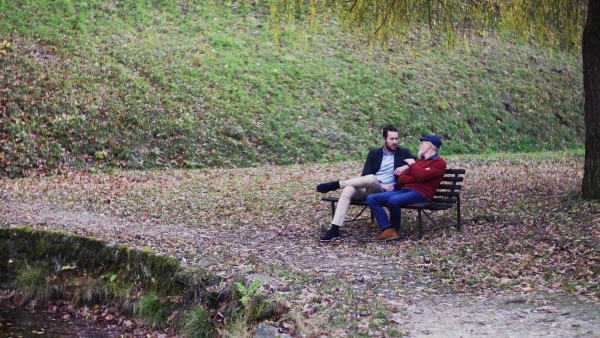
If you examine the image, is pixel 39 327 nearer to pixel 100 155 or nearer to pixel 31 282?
pixel 31 282

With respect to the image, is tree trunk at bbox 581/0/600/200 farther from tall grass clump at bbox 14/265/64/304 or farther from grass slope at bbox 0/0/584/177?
grass slope at bbox 0/0/584/177

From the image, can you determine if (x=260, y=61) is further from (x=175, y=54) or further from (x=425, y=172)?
(x=425, y=172)

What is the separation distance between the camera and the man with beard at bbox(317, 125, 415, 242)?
27.6ft

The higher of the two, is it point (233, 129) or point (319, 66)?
point (319, 66)

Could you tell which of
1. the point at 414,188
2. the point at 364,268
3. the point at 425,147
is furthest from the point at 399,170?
the point at 364,268

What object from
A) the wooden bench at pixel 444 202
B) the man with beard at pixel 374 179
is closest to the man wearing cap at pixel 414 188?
the wooden bench at pixel 444 202

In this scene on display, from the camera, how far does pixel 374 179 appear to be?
8586mm

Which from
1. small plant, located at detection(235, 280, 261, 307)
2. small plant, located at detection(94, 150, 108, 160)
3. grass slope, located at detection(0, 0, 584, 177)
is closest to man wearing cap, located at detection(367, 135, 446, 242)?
small plant, located at detection(235, 280, 261, 307)

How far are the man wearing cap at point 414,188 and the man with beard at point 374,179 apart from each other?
22cm

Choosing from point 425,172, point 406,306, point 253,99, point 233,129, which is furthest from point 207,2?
point 406,306

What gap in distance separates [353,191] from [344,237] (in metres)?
0.63

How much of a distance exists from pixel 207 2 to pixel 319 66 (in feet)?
15.7

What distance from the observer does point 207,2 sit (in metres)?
23.0

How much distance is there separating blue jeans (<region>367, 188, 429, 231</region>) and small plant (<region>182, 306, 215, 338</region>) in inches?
114
